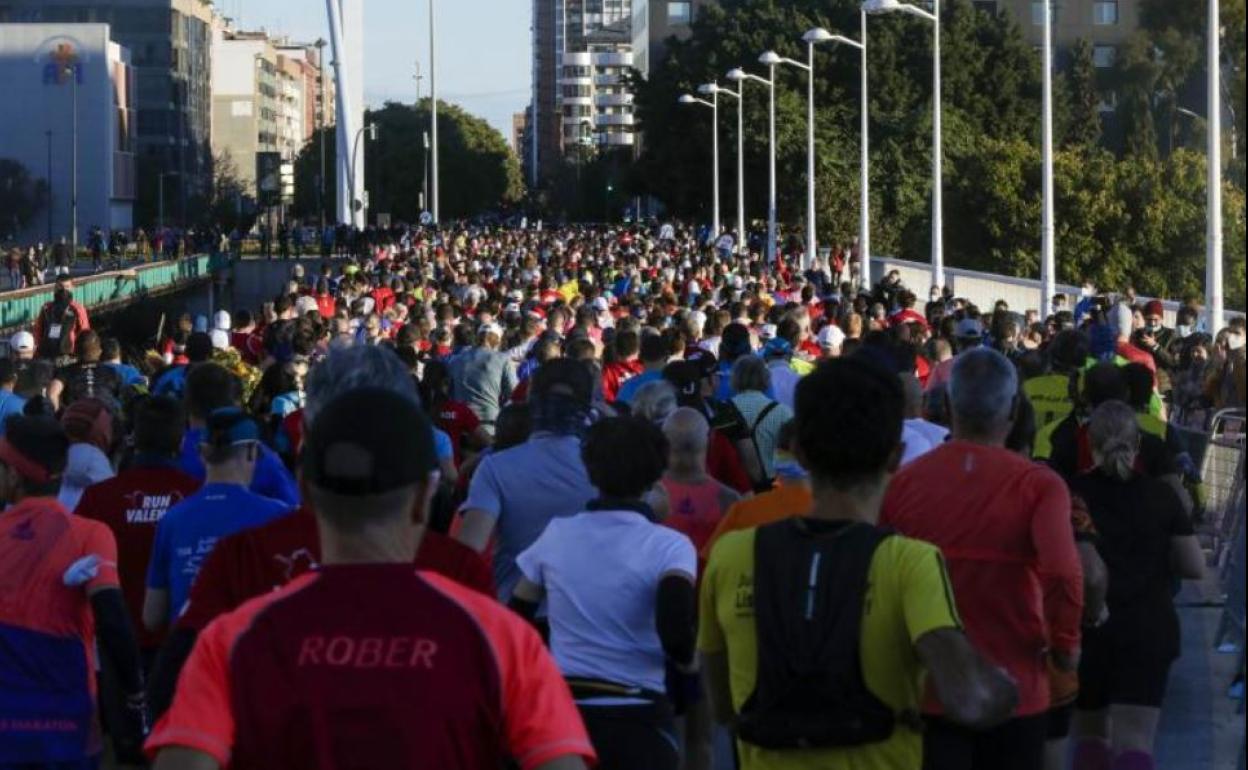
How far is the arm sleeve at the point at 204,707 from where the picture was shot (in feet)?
11.7

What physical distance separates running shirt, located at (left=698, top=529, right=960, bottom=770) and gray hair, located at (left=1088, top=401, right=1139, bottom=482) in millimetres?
2875

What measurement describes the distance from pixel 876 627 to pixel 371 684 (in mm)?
1405

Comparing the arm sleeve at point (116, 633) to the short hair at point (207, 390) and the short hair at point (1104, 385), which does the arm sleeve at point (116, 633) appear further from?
the short hair at point (1104, 385)

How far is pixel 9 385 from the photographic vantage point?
43.8ft

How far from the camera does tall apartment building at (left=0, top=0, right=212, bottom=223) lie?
6767 inches

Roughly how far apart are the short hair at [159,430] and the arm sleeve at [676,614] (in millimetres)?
2083

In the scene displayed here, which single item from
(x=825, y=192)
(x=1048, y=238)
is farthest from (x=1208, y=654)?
(x=825, y=192)

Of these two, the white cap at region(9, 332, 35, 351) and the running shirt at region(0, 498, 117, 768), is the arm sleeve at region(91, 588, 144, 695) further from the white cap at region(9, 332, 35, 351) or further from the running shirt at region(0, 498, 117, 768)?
the white cap at region(9, 332, 35, 351)

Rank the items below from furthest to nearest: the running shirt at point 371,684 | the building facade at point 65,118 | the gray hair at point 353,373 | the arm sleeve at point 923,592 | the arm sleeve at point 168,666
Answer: the building facade at point 65,118, the arm sleeve at point 168,666, the gray hair at point 353,373, the arm sleeve at point 923,592, the running shirt at point 371,684

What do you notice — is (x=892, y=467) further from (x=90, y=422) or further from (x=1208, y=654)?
(x=1208, y=654)

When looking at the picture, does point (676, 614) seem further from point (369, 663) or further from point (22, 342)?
point (22, 342)

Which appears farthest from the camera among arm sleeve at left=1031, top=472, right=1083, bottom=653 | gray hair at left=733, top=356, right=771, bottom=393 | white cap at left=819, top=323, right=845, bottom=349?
white cap at left=819, top=323, right=845, bottom=349

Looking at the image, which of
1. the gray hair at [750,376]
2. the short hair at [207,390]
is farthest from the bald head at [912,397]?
the short hair at [207,390]

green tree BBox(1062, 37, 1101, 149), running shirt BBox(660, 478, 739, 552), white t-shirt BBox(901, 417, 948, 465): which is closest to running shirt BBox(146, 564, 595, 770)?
running shirt BBox(660, 478, 739, 552)
